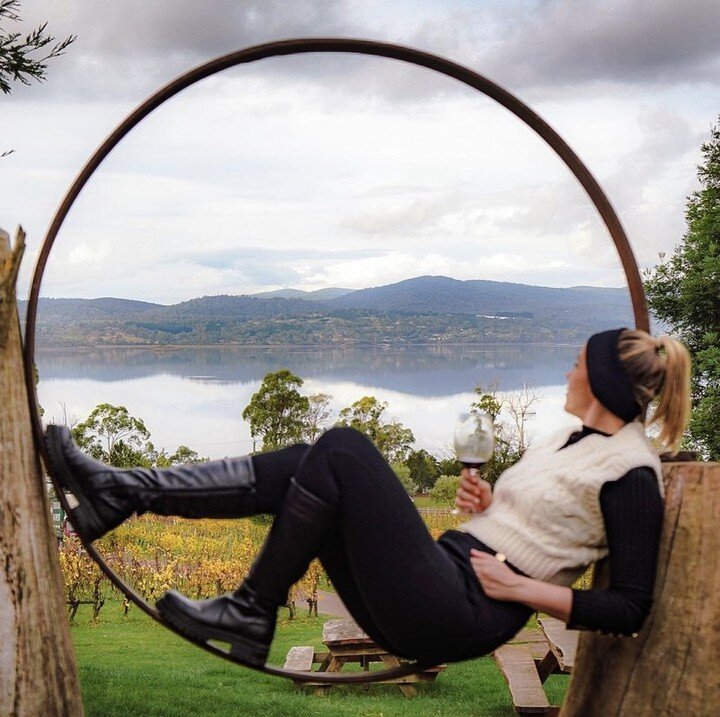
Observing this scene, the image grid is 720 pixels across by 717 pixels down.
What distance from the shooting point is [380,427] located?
16250 millimetres

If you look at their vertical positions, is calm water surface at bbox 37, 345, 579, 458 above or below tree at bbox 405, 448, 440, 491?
above

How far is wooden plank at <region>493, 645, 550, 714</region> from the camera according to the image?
702 cm

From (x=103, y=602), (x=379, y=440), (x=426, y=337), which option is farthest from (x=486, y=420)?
(x=379, y=440)

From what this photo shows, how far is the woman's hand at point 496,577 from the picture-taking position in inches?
106

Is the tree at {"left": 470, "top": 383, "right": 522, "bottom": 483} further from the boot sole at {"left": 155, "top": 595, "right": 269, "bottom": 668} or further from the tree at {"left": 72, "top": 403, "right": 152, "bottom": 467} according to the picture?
the boot sole at {"left": 155, "top": 595, "right": 269, "bottom": 668}

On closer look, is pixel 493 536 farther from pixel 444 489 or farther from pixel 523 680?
pixel 444 489

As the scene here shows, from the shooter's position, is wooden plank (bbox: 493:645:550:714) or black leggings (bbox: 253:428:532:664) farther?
wooden plank (bbox: 493:645:550:714)

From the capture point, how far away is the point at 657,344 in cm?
278

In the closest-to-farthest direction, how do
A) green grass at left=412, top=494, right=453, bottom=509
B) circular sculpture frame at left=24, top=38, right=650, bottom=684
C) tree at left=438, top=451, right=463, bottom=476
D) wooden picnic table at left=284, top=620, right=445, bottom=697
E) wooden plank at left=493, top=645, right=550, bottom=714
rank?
circular sculpture frame at left=24, top=38, right=650, bottom=684 → wooden plank at left=493, top=645, right=550, bottom=714 → wooden picnic table at left=284, top=620, right=445, bottom=697 → green grass at left=412, top=494, right=453, bottom=509 → tree at left=438, top=451, right=463, bottom=476

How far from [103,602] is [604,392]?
28.4ft

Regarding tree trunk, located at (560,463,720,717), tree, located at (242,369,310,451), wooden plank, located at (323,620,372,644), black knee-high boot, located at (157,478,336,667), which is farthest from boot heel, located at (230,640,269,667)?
tree, located at (242,369,310,451)

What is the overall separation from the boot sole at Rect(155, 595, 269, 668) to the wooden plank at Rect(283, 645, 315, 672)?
4.94 metres

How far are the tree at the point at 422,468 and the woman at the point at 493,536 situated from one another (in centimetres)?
1327

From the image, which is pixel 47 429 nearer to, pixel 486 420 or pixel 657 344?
pixel 486 420
